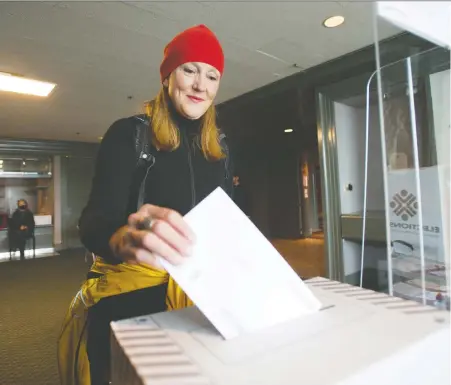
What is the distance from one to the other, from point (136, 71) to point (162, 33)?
2.26ft

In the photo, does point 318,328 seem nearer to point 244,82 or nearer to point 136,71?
point 136,71

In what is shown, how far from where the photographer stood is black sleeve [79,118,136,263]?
0.49 m

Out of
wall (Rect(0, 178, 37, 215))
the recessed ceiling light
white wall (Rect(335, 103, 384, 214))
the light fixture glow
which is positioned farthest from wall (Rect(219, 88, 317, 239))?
wall (Rect(0, 178, 37, 215))

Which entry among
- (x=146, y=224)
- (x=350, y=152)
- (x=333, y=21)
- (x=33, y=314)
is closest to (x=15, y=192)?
(x=33, y=314)

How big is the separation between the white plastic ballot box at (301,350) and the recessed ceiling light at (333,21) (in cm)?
190

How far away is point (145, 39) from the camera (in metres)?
2.02

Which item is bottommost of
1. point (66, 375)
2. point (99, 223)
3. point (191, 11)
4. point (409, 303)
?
point (66, 375)

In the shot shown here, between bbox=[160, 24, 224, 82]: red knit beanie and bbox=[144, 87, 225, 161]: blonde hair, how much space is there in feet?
0.24

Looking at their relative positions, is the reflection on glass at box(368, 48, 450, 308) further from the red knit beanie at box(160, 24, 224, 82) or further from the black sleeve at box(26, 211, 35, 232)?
the black sleeve at box(26, 211, 35, 232)

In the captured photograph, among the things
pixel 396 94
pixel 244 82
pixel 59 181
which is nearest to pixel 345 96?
pixel 244 82

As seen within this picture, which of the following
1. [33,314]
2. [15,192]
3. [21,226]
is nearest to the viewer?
[33,314]

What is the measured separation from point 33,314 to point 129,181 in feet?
8.48

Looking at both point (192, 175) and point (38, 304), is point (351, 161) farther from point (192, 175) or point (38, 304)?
Result: point (38, 304)

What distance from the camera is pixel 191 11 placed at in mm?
1727
